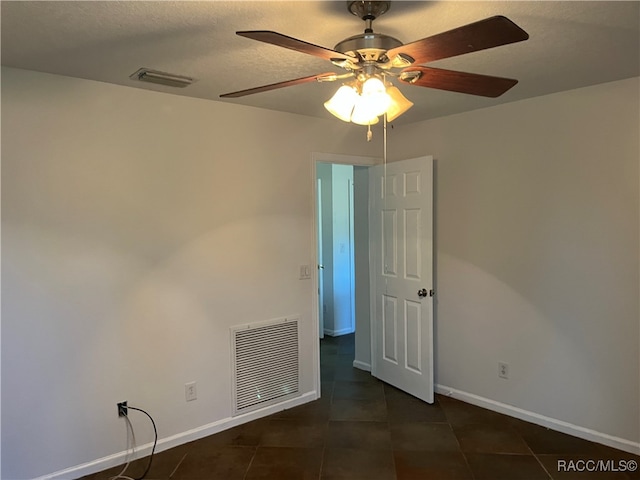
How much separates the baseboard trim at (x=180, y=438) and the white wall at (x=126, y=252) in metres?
0.04

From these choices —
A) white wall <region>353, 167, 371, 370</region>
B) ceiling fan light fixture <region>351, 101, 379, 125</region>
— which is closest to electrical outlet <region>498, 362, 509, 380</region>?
white wall <region>353, 167, 371, 370</region>

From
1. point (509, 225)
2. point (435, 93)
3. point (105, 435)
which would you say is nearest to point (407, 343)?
point (509, 225)

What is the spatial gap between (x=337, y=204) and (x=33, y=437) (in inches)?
148

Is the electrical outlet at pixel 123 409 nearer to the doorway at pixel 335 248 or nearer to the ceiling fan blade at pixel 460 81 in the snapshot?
the ceiling fan blade at pixel 460 81

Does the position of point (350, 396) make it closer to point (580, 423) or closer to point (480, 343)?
point (480, 343)

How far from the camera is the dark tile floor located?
2584 mm

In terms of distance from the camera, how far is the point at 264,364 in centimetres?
334

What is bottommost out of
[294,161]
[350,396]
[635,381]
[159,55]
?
[350,396]

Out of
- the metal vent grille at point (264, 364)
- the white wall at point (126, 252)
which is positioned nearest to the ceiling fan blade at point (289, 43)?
the white wall at point (126, 252)

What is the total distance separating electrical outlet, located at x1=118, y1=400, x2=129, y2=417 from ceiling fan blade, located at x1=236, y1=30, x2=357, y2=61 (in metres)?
2.37

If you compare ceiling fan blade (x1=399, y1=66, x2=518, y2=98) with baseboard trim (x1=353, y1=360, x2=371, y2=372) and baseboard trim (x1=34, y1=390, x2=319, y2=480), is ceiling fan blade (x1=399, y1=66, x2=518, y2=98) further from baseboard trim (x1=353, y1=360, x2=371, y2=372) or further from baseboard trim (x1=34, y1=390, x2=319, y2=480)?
baseboard trim (x1=353, y1=360, x2=371, y2=372)

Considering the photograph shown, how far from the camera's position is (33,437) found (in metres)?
2.44

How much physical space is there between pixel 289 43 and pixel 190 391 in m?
2.45

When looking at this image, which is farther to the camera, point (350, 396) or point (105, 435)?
point (350, 396)
